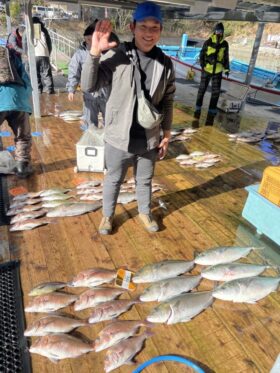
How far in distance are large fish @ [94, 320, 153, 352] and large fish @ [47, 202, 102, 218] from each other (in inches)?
64.6

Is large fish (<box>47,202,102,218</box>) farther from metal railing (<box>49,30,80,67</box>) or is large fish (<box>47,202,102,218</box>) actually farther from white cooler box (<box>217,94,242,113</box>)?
metal railing (<box>49,30,80,67</box>)

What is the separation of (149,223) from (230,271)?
42.2 inches

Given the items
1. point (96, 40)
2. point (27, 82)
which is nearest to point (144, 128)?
point (96, 40)

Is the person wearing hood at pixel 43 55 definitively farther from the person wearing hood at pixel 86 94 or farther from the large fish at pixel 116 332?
the large fish at pixel 116 332

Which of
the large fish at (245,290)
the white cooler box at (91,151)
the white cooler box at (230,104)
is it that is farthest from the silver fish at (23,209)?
the white cooler box at (230,104)

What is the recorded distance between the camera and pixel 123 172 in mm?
3006

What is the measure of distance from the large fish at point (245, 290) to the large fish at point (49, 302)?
1230 millimetres

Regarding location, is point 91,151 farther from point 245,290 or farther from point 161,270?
point 245,290

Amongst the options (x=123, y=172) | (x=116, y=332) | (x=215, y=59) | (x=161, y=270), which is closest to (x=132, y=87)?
(x=123, y=172)

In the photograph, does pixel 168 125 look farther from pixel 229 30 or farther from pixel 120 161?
pixel 229 30

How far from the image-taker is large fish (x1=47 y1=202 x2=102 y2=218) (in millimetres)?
3521

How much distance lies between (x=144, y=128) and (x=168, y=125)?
1.28 ft

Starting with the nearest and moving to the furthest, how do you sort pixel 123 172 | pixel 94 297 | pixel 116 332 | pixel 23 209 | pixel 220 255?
pixel 116 332
pixel 94 297
pixel 220 255
pixel 123 172
pixel 23 209

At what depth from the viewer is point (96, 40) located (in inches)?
87.7
